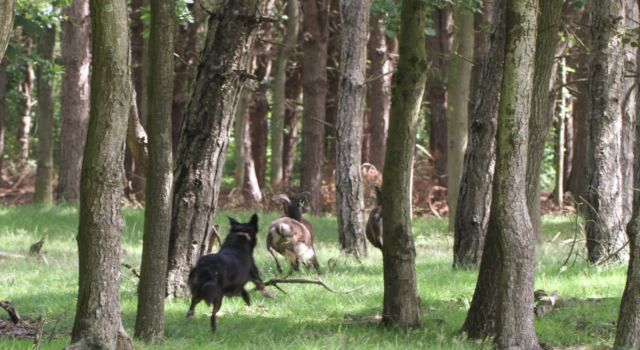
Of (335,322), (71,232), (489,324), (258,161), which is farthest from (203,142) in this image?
(258,161)

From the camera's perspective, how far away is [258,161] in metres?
40.6

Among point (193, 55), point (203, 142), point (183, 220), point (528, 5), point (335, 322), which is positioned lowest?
point (335, 322)

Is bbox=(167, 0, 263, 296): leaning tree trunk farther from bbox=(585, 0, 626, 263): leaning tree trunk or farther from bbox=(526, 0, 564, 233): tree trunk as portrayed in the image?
bbox=(585, 0, 626, 263): leaning tree trunk

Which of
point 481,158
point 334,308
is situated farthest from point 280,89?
point 334,308

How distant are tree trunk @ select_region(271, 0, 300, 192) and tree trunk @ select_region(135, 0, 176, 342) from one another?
18526mm

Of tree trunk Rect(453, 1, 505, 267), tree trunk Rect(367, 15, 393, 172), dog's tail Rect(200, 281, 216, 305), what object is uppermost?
tree trunk Rect(367, 15, 393, 172)

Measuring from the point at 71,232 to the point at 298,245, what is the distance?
287 inches

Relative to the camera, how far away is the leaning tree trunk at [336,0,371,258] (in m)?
18.3

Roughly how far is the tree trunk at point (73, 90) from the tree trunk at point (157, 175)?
16476 mm

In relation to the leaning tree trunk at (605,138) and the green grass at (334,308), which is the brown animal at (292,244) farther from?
the leaning tree trunk at (605,138)

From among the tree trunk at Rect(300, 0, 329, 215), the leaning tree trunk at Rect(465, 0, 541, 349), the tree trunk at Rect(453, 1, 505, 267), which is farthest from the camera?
the tree trunk at Rect(300, 0, 329, 215)

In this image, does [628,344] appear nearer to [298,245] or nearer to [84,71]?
[298,245]

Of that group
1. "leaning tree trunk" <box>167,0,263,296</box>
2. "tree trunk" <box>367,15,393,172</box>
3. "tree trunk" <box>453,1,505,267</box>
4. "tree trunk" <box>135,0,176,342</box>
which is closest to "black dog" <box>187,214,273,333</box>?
"tree trunk" <box>135,0,176,342</box>

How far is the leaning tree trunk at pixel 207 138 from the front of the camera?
12.5 metres
